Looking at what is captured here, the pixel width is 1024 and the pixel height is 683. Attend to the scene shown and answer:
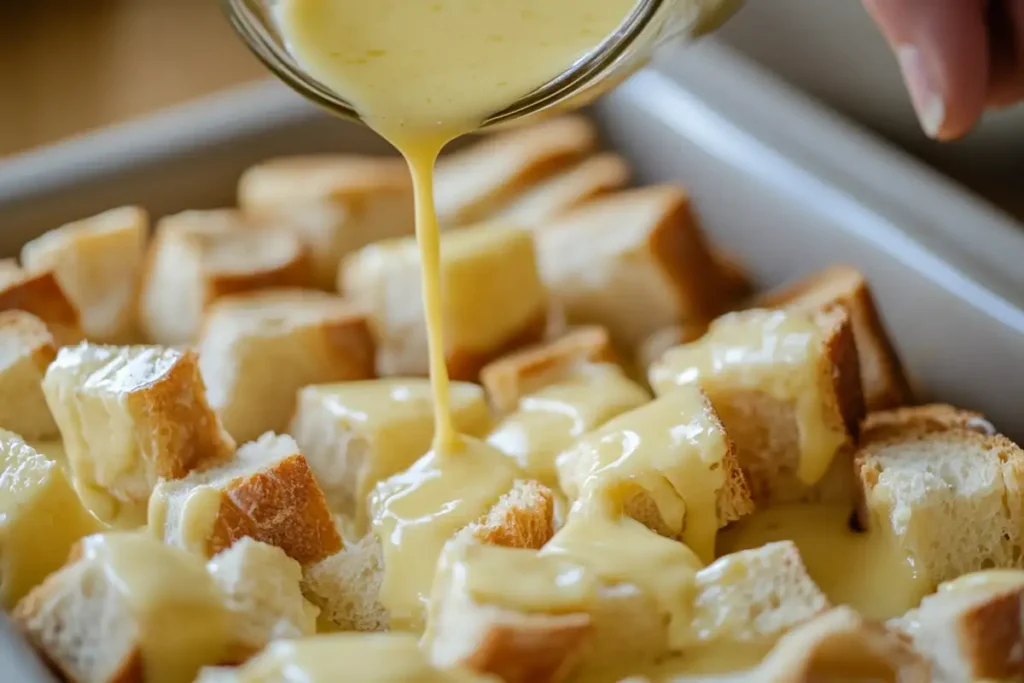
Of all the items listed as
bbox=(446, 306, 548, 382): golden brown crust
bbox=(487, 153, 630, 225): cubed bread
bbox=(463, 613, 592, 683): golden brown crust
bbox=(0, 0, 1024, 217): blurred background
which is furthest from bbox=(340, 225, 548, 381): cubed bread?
bbox=(0, 0, 1024, 217): blurred background

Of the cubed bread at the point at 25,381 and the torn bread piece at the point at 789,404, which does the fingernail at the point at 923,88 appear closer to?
the torn bread piece at the point at 789,404

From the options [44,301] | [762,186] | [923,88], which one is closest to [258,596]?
[44,301]

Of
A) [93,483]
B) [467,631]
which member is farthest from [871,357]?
[93,483]

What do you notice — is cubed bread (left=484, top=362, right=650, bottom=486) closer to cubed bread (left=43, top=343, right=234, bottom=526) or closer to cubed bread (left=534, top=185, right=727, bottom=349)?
cubed bread (left=534, top=185, right=727, bottom=349)

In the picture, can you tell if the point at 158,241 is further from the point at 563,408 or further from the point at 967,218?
the point at 967,218

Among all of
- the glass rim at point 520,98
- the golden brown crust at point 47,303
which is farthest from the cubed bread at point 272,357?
the glass rim at point 520,98

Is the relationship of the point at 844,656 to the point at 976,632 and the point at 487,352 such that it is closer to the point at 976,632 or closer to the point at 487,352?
the point at 976,632

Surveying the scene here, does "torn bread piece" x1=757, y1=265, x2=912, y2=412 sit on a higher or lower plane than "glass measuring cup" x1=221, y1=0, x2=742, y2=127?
lower
